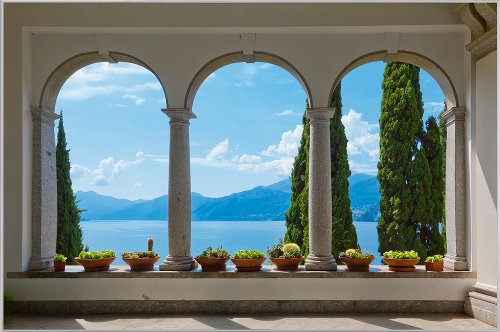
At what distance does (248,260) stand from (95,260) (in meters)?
3.06

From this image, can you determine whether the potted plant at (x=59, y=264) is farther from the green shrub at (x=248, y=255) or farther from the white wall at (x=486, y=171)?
the white wall at (x=486, y=171)

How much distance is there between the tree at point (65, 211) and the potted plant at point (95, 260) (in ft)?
19.8

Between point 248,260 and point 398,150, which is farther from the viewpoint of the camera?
point 398,150

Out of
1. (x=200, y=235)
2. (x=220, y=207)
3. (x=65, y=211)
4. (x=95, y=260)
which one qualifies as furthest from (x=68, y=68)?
(x=200, y=235)

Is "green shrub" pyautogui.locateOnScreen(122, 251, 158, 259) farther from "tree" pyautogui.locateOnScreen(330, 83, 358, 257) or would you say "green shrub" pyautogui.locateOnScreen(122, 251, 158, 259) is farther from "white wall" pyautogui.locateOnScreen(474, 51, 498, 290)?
"tree" pyautogui.locateOnScreen(330, 83, 358, 257)

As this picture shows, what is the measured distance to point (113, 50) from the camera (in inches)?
Answer: 419

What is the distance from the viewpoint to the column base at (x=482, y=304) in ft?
29.9

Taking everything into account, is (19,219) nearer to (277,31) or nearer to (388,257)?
(277,31)

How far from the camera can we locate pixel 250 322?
941 cm

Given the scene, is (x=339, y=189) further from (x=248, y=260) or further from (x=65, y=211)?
(x=65, y=211)

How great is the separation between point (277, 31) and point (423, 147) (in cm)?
821

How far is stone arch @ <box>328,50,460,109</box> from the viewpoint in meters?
10.4

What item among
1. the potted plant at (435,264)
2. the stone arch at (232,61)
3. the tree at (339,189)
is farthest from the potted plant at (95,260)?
the tree at (339,189)

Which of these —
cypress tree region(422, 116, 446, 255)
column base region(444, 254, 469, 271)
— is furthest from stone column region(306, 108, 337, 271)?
cypress tree region(422, 116, 446, 255)
